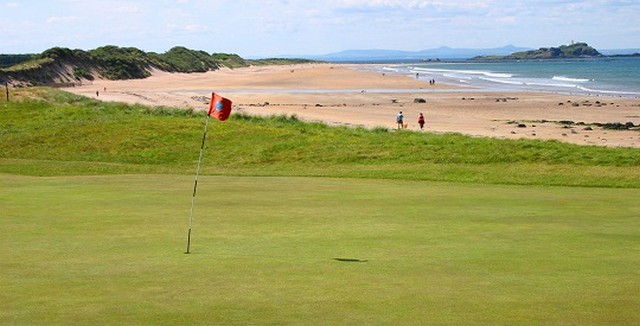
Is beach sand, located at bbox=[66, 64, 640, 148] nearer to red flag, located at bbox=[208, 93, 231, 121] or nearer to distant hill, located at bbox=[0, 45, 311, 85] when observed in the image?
distant hill, located at bbox=[0, 45, 311, 85]

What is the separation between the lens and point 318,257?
11.8 metres

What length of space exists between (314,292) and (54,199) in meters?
9.50

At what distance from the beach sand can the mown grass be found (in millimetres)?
13853

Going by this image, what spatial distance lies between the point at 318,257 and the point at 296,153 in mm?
19583

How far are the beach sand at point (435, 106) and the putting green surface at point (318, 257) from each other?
2807 cm

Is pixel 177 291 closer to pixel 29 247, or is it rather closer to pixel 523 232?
pixel 29 247

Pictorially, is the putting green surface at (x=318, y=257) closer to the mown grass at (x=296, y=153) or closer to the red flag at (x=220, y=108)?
the red flag at (x=220, y=108)

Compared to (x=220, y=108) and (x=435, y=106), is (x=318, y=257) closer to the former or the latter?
(x=220, y=108)

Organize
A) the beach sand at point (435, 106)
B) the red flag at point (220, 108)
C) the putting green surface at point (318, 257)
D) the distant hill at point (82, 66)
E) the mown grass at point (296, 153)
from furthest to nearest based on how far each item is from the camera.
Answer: the distant hill at point (82, 66)
the beach sand at point (435, 106)
the mown grass at point (296, 153)
the red flag at point (220, 108)
the putting green surface at point (318, 257)

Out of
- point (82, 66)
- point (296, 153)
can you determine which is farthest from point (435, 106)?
point (82, 66)

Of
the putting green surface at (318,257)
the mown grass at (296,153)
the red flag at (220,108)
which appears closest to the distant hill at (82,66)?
the mown grass at (296,153)

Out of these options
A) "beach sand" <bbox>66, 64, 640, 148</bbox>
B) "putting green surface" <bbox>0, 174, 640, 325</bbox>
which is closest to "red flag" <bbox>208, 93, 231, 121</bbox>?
"putting green surface" <bbox>0, 174, 640, 325</bbox>

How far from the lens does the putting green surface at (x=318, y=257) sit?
30.0ft

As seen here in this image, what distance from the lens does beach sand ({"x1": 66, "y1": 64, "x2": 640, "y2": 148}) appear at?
50.0 metres
